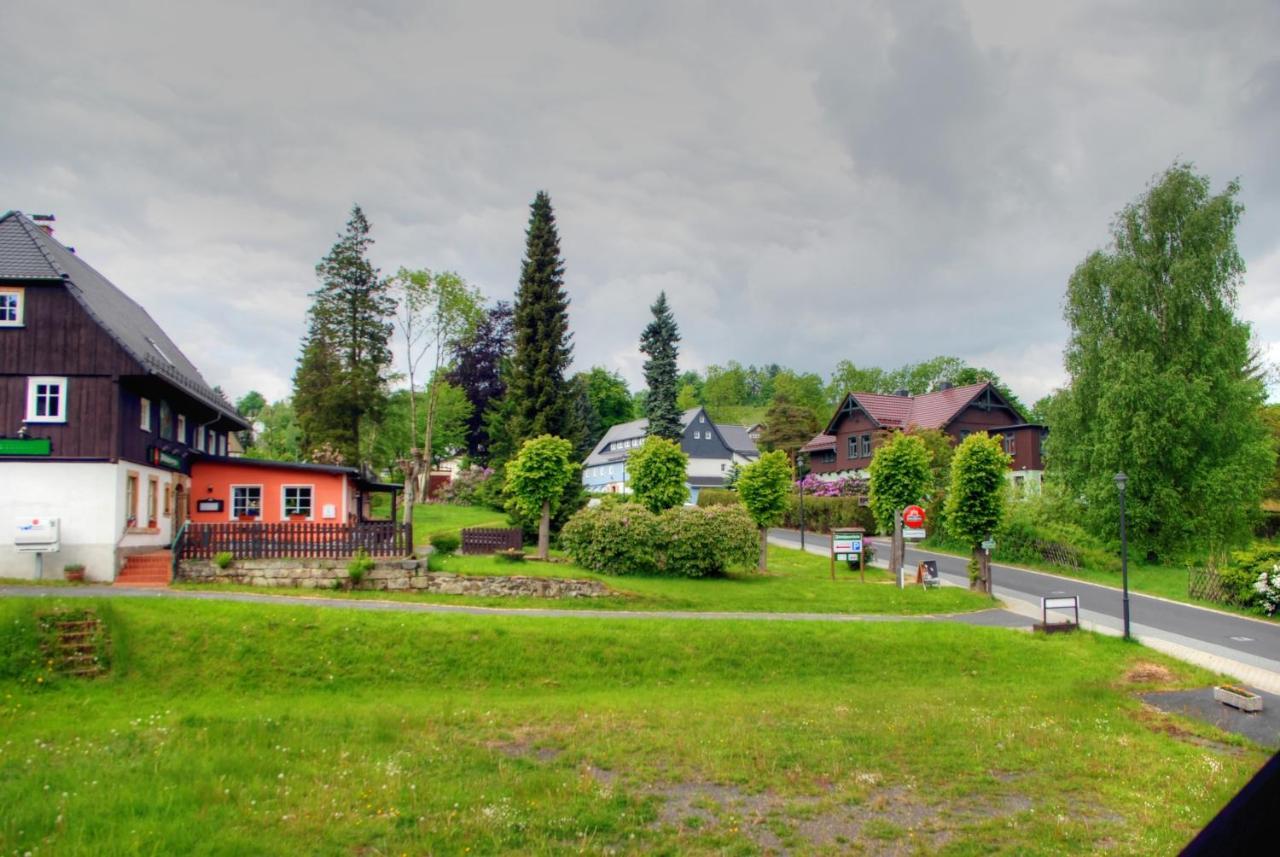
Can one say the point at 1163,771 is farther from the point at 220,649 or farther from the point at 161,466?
the point at 161,466

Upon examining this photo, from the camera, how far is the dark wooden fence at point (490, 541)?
30.7 m

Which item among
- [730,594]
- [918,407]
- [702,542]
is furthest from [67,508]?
[918,407]

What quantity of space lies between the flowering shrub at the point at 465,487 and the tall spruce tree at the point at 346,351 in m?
13.8

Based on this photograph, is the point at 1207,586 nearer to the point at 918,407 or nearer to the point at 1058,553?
the point at 1058,553

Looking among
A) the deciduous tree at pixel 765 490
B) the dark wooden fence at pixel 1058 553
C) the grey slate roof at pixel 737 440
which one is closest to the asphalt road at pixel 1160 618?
the dark wooden fence at pixel 1058 553

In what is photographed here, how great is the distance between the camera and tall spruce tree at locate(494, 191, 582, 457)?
43.5m

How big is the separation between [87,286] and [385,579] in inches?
581

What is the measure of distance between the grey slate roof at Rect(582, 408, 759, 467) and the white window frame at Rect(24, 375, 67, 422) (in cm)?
5866

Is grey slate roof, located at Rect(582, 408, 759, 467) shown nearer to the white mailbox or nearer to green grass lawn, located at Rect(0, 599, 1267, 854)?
the white mailbox

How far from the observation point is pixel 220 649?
17.0 metres

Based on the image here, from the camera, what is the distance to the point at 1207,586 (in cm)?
2986

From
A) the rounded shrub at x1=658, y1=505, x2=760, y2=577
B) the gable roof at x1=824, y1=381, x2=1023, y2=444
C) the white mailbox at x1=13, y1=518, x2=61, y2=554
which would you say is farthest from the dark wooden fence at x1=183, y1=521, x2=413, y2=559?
the gable roof at x1=824, y1=381, x2=1023, y2=444

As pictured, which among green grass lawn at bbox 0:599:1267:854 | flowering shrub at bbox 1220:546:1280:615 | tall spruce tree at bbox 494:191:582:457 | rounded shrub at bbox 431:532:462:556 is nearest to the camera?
green grass lawn at bbox 0:599:1267:854

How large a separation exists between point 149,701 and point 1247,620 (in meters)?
30.1
